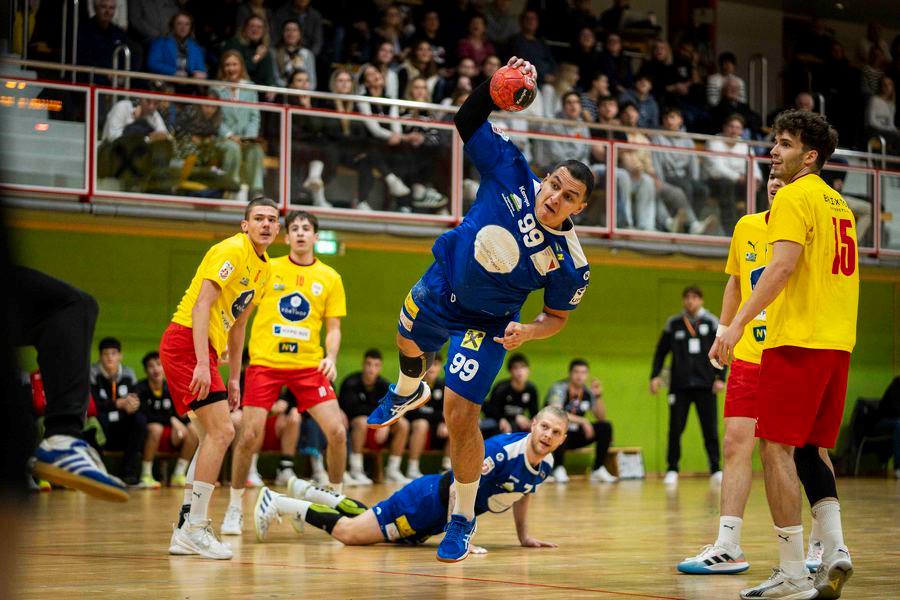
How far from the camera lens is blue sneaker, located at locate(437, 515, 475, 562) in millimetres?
6371

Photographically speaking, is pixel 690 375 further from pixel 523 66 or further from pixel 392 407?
pixel 523 66

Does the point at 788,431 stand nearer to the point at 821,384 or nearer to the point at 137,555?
the point at 821,384

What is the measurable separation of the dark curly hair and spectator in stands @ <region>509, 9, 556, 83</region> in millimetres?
11746

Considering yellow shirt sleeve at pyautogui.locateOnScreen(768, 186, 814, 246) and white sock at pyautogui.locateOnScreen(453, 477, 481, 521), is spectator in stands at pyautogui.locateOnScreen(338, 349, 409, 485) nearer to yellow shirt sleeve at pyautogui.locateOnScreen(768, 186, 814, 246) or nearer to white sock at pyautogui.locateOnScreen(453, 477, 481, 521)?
white sock at pyautogui.locateOnScreen(453, 477, 481, 521)

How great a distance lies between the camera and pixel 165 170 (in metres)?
13.1

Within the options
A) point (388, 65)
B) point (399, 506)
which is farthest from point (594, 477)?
point (399, 506)

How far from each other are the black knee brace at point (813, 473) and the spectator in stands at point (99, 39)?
418 inches

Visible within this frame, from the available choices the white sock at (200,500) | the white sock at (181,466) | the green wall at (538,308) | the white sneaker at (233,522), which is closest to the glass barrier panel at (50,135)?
the green wall at (538,308)

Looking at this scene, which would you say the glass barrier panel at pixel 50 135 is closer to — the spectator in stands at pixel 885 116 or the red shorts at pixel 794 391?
the red shorts at pixel 794 391

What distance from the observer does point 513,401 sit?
637 inches

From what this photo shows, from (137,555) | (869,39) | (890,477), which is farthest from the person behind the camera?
(869,39)

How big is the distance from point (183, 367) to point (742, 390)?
11.1 feet

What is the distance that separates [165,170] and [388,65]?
3790mm

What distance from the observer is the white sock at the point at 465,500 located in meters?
6.49
